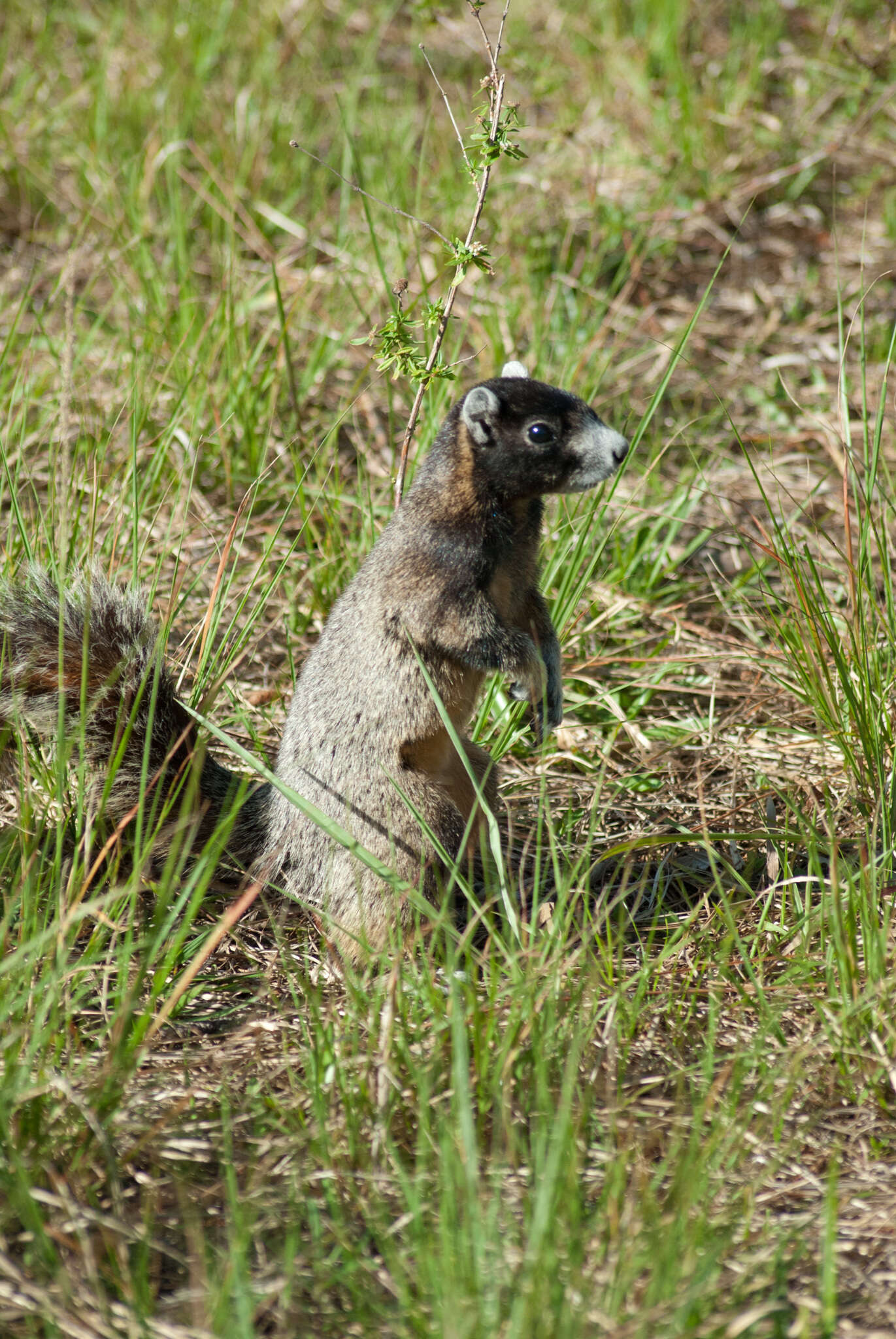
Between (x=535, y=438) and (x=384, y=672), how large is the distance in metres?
0.72

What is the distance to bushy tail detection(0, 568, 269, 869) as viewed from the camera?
2977 millimetres

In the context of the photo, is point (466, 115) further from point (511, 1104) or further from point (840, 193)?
point (511, 1104)

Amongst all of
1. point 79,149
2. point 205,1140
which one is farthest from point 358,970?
point 79,149

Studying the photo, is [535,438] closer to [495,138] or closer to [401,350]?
[401,350]

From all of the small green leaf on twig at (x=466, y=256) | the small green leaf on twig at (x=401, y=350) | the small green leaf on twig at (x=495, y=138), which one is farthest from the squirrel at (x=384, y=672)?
the small green leaf on twig at (x=495, y=138)

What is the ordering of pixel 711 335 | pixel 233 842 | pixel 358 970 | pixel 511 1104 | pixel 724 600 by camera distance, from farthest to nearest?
pixel 711 335, pixel 724 600, pixel 233 842, pixel 358 970, pixel 511 1104

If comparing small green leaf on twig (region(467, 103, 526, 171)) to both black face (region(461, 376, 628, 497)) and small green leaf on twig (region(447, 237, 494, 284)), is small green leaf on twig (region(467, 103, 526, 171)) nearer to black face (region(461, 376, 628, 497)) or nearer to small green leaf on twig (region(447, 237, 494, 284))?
small green leaf on twig (region(447, 237, 494, 284))

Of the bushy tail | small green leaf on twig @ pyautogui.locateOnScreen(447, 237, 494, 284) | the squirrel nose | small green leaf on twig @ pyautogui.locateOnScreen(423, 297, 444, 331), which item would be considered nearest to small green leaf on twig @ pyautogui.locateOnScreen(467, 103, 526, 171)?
small green leaf on twig @ pyautogui.locateOnScreen(447, 237, 494, 284)

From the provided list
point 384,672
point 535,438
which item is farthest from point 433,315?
point 384,672

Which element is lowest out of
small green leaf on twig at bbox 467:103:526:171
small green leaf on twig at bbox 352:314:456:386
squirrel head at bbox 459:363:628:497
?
squirrel head at bbox 459:363:628:497

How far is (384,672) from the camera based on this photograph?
3121 mm

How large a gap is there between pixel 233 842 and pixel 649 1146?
1.45 meters

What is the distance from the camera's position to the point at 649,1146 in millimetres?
2312

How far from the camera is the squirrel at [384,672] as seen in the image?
3.04 m
